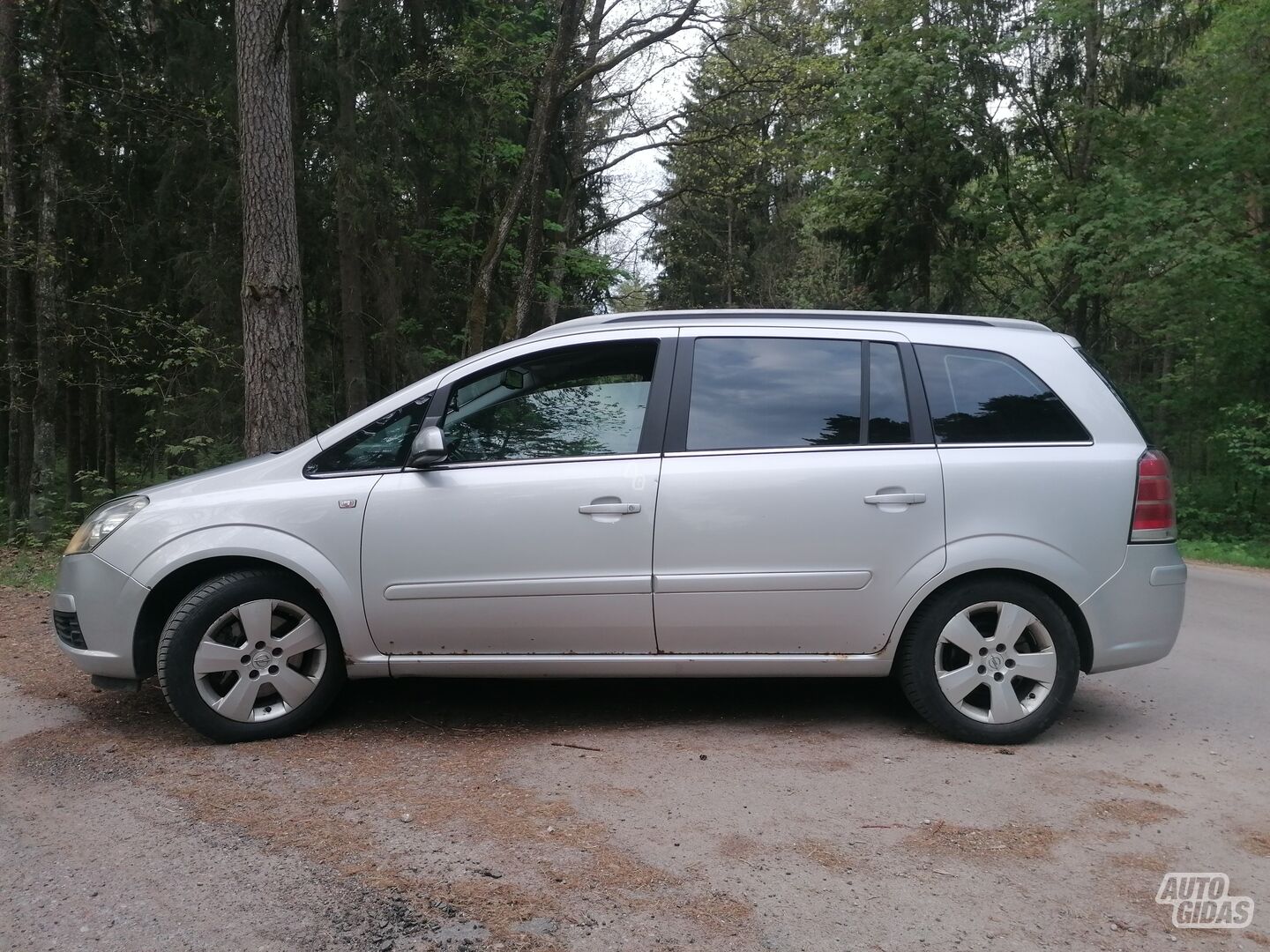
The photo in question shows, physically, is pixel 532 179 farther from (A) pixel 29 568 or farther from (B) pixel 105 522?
(B) pixel 105 522

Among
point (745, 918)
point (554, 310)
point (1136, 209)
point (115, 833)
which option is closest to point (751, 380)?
point (745, 918)

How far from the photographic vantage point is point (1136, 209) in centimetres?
1659

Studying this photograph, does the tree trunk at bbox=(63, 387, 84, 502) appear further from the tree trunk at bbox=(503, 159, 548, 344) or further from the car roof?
the car roof

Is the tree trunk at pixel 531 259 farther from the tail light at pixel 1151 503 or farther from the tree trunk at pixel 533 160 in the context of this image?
Result: the tail light at pixel 1151 503

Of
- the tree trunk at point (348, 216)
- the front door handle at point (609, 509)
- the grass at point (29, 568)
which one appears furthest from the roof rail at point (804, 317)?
the tree trunk at point (348, 216)

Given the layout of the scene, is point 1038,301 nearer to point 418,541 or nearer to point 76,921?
point 418,541

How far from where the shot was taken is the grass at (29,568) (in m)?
9.49

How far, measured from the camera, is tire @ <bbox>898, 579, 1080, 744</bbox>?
4.40m

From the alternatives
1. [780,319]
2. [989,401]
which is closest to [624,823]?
[780,319]

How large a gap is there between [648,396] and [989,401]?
5.25ft

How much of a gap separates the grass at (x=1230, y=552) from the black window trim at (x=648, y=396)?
11.6 meters

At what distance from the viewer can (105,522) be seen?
4570 millimetres

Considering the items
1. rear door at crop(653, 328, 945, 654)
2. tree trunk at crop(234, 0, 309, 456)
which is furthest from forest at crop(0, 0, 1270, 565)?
rear door at crop(653, 328, 945, 654)

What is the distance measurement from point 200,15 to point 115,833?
14812 millimetres
